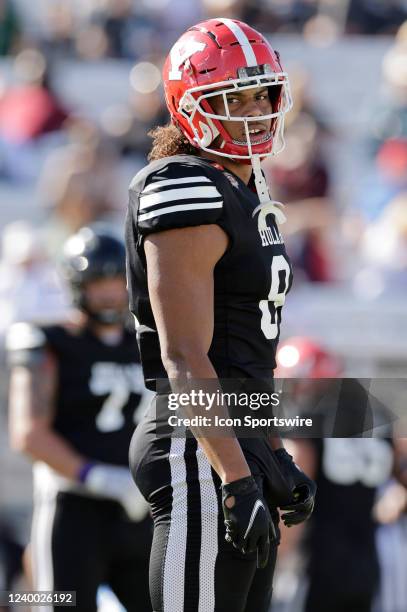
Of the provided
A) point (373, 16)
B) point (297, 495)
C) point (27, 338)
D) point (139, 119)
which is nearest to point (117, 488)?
point (27, 338)

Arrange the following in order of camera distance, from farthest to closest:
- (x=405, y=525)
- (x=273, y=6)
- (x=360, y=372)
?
(x=273, y=6)
(x=360, y=372)
(x=405, y=525)

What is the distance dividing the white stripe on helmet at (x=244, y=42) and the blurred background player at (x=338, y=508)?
204 cm

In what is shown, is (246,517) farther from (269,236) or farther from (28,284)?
(28,284)

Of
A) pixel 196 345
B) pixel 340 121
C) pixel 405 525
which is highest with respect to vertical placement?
pixel 196 345

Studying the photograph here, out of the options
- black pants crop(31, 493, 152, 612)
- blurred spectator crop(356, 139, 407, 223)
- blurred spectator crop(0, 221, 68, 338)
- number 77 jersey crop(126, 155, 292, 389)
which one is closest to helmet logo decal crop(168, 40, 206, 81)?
number 77 jersey crop(126, 155, 292, 389)

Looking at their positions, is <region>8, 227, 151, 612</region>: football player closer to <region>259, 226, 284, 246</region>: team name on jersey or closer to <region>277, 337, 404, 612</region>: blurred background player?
<region>277, 337, 404, 612</region>: blurred background player

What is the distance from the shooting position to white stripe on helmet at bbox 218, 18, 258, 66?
9.82 ft

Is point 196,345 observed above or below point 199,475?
above

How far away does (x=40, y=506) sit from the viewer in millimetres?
4605

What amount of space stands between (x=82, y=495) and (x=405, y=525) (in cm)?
189

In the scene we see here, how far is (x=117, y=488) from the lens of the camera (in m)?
4.42

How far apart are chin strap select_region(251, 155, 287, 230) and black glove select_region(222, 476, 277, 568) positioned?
0.62m

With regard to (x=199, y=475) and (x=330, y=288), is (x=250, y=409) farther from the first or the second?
(x=330, y=288)

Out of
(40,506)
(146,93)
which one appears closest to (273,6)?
(146,93)
